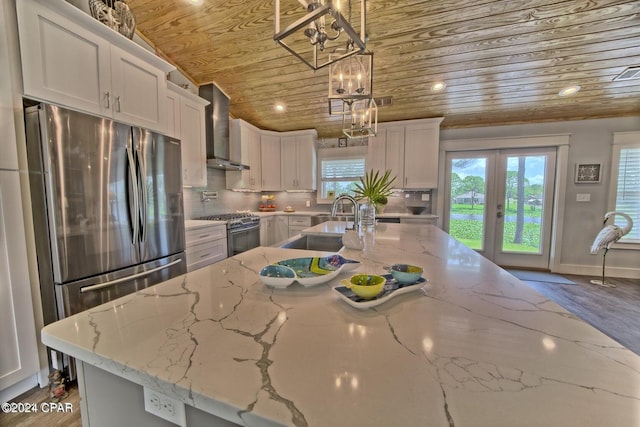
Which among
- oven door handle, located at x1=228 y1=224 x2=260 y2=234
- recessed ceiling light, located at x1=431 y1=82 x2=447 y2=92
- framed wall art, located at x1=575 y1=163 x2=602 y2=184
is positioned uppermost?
recessed ceiling light, located at x1=431 y1=82 x2=447 y2=92

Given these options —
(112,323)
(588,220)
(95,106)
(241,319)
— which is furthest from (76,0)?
(588,220)

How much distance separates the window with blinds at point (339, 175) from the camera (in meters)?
4.57

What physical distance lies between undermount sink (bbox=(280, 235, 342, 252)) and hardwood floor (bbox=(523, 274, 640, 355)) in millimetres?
2472

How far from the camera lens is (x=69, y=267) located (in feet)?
4.67

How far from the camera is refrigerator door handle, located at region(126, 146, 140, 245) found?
1709 millimetres

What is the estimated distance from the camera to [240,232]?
3262 mm

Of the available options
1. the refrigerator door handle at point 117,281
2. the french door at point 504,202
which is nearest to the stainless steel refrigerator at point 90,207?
the refrigerator door handle at point 117,281

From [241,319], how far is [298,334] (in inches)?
7.0

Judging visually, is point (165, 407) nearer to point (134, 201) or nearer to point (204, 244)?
point (134, 201)

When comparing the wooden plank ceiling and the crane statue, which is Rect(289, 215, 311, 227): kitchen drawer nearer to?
the wooden plank ceiling

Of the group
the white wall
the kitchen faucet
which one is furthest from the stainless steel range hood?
the white wall

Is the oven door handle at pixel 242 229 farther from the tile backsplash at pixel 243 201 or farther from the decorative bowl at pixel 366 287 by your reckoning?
the decorative bowl at pixel 366 287

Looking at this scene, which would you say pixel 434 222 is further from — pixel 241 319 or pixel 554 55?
pixel 241 319

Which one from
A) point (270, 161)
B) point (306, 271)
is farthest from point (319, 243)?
point (270, 161)
